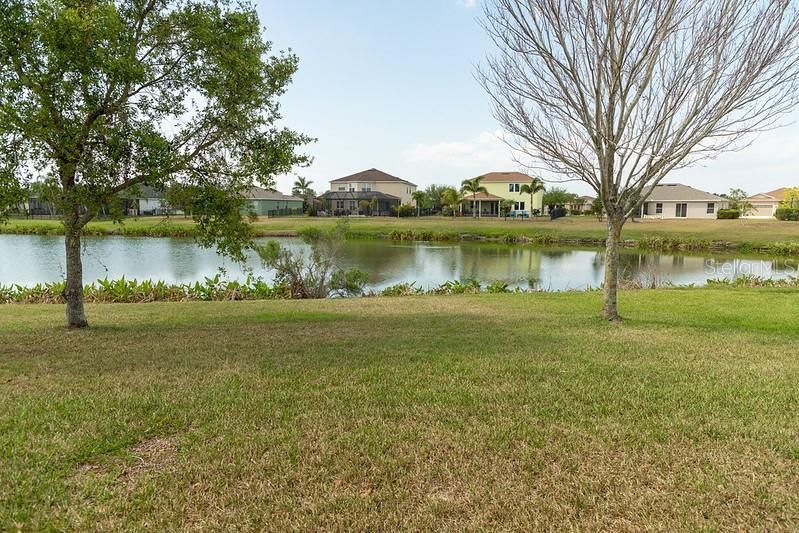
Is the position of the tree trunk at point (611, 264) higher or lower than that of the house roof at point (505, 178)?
lower

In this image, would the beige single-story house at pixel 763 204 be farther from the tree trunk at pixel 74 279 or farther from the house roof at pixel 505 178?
the tree trunk at pixel 74 279

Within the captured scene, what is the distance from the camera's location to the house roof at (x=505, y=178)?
65.9m

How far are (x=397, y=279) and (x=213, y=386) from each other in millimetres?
15547

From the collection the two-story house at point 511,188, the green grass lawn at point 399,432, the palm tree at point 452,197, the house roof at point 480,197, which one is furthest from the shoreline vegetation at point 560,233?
the green grass lawn at point 399,432

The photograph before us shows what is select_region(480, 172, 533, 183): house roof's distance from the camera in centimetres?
6594

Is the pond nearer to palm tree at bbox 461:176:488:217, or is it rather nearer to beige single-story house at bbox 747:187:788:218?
palm tree at bbox 461:176:488:217

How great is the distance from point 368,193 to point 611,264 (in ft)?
192

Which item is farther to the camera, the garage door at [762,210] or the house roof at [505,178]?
the garage door at [762,210]

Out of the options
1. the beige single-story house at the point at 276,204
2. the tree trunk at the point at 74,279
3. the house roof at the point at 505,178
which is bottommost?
the tree trunk at the point at 74,279

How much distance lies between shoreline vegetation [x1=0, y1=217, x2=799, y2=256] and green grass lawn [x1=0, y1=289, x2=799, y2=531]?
29.9 meters

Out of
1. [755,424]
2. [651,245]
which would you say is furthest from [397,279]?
[651,245]

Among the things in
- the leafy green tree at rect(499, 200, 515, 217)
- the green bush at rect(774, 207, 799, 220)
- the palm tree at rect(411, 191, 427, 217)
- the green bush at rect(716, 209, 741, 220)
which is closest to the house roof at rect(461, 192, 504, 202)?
the leafy green tree at rect(499, 200, 515, 217)

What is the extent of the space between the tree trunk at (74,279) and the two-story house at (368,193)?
5490 centimetres

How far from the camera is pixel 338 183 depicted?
70.6 meters
